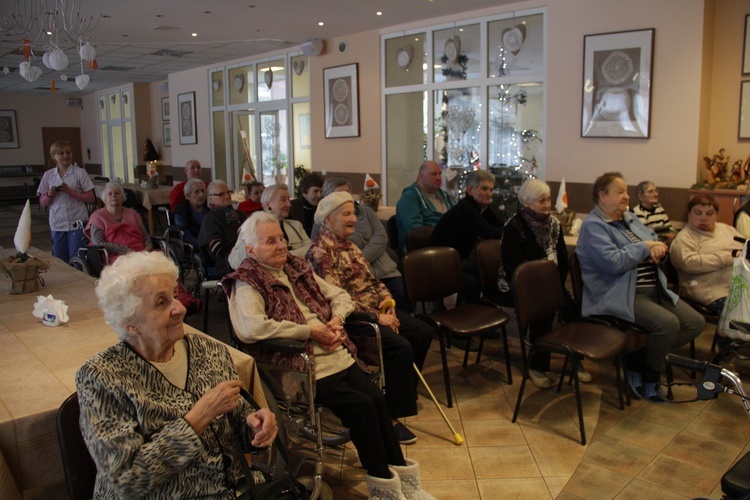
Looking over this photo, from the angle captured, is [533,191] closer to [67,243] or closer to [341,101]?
[67,243]

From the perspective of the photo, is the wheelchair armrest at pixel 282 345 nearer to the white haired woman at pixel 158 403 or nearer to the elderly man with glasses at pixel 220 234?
the white haired woman at pixel 158 403

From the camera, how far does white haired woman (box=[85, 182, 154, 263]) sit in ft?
14.3

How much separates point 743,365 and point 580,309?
1.18 m

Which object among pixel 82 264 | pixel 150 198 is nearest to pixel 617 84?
pixel 82 264

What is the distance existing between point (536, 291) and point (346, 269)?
104cm

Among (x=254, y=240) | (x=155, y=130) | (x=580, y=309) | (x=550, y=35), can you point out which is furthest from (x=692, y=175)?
(x=155, y=130)

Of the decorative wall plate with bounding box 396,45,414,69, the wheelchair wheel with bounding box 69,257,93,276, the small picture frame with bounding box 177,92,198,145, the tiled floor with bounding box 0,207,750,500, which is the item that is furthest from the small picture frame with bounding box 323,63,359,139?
the tiled floor with bounding box 0,207,750,500

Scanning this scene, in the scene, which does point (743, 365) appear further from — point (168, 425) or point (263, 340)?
point (168, 425)

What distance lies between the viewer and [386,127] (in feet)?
25.6

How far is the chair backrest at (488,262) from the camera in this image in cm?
404

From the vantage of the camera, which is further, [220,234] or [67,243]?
[67,243]

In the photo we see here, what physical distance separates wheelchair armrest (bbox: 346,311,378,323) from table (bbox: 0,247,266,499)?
74 centimetres

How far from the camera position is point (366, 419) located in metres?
2.45

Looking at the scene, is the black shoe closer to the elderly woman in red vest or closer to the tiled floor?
the tiled floor
